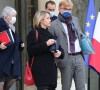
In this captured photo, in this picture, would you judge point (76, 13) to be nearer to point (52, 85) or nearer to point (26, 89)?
point (26, 89)

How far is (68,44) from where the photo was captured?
17.0 ft

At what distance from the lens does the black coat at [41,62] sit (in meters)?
4.83

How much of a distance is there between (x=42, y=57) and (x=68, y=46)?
0.52 metres

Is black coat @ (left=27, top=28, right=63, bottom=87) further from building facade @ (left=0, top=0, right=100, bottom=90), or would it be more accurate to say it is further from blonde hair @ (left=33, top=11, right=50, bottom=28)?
building facade @ (left=0, top=0, right=100, bottom=90)

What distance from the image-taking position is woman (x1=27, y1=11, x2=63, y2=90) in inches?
190

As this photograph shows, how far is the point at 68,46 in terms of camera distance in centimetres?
515

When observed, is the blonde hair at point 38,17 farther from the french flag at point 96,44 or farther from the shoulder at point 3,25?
the french flag at point 96,44

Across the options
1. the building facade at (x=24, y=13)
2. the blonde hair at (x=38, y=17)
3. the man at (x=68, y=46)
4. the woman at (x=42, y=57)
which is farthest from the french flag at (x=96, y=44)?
the blonde hair at (x=38, y=17)

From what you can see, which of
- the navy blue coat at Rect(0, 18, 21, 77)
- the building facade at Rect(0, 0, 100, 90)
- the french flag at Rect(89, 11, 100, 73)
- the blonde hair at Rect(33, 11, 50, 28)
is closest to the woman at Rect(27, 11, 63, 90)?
the blonde hair at Rect(33, 11, 50, 28)

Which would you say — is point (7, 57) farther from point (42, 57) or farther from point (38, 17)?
point (38, 17)

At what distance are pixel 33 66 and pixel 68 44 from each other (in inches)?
26.8

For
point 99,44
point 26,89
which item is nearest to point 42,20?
point 99,44

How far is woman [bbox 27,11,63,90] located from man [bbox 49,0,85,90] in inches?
10.9

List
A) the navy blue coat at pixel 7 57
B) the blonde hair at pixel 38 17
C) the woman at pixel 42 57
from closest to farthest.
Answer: the woman at pixel 42 57
the blonde hair at pixel 38 17
the navy blue coat at pixel 7 57
